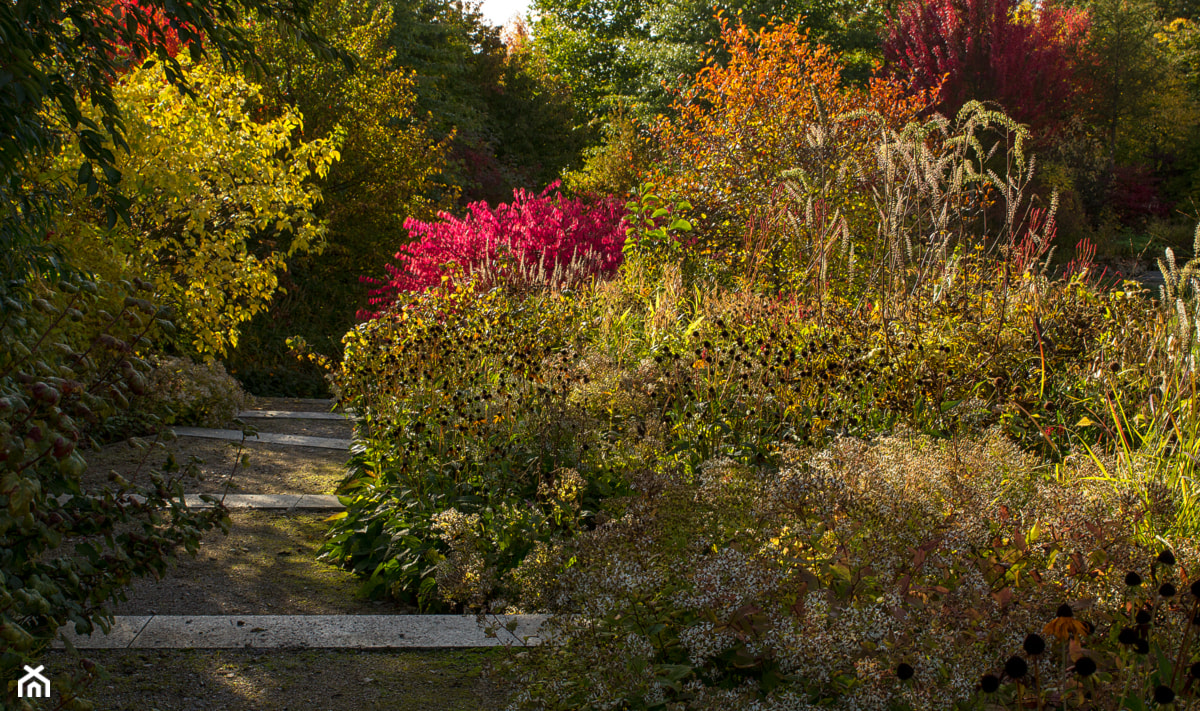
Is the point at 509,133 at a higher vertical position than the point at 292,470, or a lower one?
higher

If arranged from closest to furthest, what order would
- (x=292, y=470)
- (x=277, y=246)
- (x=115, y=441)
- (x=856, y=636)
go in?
(x=856, y=636) → (x=292, y=470) → (x=115, y=441) → (x=277, y=246)

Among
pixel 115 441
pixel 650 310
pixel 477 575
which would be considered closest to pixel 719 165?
pixel 650 310

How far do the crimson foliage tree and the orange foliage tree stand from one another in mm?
5432

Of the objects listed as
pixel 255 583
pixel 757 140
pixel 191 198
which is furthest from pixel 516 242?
pixel 255 583

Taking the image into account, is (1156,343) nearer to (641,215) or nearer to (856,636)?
(856,636)

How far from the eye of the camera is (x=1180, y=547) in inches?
101

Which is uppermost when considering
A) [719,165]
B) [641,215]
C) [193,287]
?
[719,165]

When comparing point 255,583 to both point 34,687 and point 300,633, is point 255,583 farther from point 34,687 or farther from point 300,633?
point 34,687

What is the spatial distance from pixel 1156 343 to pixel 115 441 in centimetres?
714

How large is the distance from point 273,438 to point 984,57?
15.7 meters

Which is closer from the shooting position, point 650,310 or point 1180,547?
point 1180,547

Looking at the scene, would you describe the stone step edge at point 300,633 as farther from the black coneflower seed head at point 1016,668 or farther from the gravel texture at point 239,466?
the gravel texture at point 239,466

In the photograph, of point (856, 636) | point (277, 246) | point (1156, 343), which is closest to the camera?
point (856, 636)

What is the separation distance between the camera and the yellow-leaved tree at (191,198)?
6535 mm
